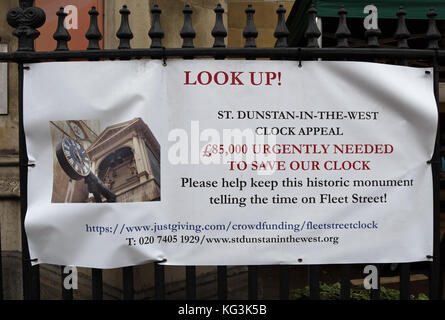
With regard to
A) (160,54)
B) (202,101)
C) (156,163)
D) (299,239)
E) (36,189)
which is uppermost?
(160,54)

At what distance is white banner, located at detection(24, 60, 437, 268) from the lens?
2.39 metres

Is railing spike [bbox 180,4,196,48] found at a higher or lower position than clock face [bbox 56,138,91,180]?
higher

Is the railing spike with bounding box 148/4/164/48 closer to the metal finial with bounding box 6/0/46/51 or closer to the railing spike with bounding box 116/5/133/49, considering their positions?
the railing spike with bounding box 116/5/133/49

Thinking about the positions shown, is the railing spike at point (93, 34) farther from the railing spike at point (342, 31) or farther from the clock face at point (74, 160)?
the railing spike at point (342, 31)

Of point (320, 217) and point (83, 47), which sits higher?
point (83, 47)

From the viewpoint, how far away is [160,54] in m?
2.41

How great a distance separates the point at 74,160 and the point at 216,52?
1.20 metres

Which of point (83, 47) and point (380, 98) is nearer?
point (380, 98)

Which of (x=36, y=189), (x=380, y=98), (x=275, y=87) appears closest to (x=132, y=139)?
(x=36, y=189)

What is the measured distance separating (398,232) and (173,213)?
59.9 inches

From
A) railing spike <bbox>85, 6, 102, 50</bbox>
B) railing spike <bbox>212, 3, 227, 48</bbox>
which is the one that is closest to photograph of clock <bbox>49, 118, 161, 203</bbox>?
railing spike <bbox>85, 6, 102, 50</bbox>

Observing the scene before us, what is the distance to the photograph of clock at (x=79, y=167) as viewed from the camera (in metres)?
2.41

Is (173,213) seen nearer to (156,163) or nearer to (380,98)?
(156,163)

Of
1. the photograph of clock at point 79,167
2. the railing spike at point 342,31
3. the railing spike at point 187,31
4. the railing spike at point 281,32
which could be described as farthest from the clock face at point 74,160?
the railing spike at point 342,31
